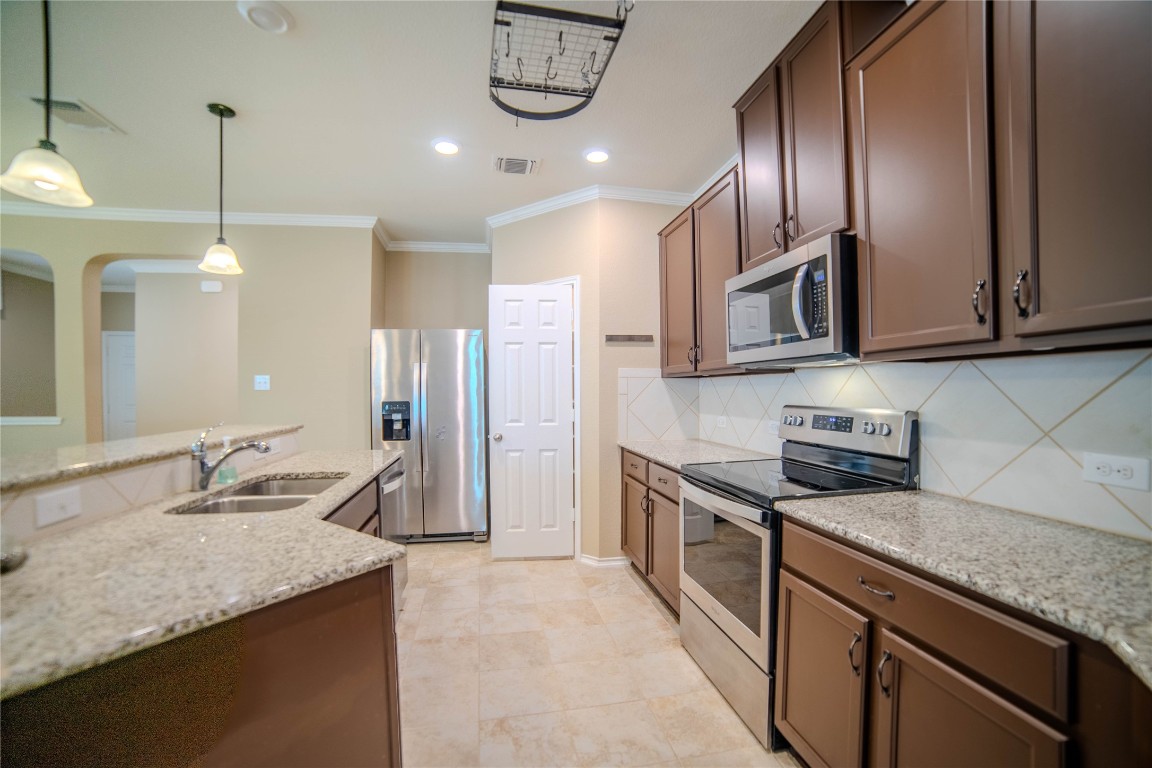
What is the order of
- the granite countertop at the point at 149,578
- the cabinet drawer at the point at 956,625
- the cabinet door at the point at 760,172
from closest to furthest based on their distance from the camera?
the granite countertop at the point at 149,578, the cabinet drawer at the point at 956,625, the cabinet door at the point at 760,172

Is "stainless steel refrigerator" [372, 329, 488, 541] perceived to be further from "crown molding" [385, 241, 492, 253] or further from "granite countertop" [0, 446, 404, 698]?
"granite countertop" [0, 446, 404, 698]

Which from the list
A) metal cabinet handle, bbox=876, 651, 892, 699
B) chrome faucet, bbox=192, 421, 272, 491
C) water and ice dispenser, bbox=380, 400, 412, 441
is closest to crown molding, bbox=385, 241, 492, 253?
water and ice dispenser, bbox=380, 400, 412, 441

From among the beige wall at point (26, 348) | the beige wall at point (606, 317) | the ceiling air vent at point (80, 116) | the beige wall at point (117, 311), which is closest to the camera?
the ceiling air vent at point (80, 116)

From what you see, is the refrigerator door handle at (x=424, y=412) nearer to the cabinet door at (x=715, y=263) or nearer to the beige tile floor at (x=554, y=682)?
the beige tile floor at (x=554, y=682)

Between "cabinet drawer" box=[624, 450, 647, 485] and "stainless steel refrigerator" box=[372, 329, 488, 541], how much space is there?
50.1 inches

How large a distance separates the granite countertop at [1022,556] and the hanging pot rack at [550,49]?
1.81 meters

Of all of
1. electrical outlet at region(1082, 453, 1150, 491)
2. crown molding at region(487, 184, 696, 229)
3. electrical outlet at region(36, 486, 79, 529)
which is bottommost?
electrical outlet at region(36, 486, 79, 529)

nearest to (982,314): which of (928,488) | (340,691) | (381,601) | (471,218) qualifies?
(928,488)

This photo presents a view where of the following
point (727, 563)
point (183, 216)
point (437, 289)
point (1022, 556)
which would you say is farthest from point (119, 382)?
point (1022, 556)

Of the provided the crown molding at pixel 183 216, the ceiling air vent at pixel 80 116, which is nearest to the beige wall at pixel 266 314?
the crown molding at pixel 183 216

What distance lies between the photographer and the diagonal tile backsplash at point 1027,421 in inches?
41.9

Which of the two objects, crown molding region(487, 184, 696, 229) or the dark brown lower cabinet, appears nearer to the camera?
the dark brown lower cabinet

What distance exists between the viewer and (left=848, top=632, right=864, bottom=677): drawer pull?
3.75ft

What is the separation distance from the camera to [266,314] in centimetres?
356
